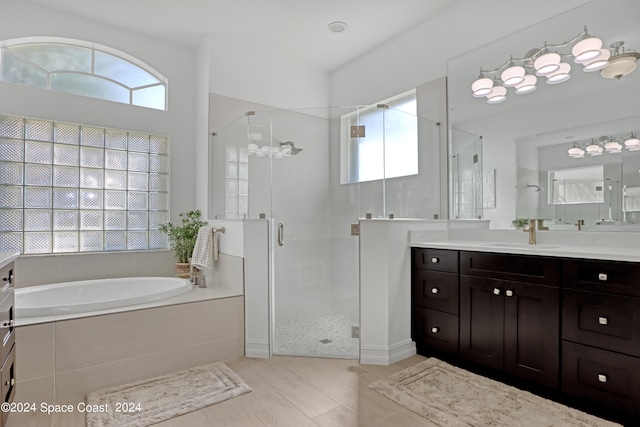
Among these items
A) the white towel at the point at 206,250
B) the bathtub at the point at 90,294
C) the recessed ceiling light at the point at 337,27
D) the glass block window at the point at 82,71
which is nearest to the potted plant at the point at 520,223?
the recessed ceiling light at the point at 337,27

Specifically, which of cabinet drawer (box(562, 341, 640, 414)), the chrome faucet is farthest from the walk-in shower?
cabinet drawer (box(562, 341, 640, 414))

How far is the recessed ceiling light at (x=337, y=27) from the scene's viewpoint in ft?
10.4

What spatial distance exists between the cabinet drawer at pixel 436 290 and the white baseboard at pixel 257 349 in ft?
3.98

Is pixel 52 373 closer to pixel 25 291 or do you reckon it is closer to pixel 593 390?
pixel 25 291

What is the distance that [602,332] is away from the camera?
1.71 metres

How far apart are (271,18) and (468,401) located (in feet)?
11.0

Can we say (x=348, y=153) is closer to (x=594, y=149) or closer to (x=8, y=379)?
(x=594, y=149)

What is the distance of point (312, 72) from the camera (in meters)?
4.12

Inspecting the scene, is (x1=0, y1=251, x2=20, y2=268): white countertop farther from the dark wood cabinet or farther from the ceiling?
the dark wood cabinet

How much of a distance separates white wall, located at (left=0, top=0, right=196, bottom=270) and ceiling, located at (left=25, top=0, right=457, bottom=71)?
106mm

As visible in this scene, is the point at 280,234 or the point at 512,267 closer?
the point at 512,267

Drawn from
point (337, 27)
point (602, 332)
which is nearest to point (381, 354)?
point (602, 332)

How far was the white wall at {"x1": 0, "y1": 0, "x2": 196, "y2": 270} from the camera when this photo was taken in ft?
9.41

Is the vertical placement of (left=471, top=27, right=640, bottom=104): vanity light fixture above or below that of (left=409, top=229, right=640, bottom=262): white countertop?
above
